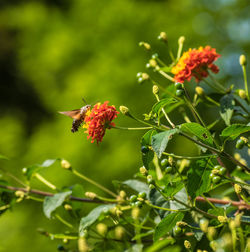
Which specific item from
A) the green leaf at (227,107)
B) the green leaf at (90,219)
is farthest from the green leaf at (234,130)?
the green leaf at (90,219)

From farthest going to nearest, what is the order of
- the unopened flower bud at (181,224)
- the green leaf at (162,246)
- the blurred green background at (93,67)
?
the blurred green background at (93,67) → the unopened flower bud at (181,224) → the green leaf at (162,246)

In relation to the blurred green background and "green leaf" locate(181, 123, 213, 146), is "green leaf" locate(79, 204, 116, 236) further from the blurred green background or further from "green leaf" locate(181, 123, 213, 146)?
the blurred green background

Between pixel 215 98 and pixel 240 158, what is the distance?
120 mm

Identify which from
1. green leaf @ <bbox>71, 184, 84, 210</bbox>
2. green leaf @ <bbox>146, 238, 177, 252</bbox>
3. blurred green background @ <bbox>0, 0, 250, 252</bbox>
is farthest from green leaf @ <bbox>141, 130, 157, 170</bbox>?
blurred green background @ <bbox>0, 0, 250, 252</bbox>

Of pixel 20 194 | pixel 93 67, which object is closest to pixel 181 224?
pixel 20 194

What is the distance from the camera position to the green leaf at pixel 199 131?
0.50m

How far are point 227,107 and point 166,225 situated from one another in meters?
0.23

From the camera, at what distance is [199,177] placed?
54 cm

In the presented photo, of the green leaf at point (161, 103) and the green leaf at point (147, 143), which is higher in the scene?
the green leaf at point (161, 103)

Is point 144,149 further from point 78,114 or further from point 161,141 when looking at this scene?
point 78,114

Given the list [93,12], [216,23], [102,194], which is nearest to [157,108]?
[102,194]

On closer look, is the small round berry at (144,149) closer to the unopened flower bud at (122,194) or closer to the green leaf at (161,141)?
the green leaf at (161,141)

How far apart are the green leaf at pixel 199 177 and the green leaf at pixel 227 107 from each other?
0.41ft

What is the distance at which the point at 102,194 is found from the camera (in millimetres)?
2365
